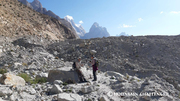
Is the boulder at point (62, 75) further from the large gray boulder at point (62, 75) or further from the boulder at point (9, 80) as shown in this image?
the boulder at point (9, 80)

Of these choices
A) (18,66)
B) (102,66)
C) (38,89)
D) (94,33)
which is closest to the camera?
(38,89)

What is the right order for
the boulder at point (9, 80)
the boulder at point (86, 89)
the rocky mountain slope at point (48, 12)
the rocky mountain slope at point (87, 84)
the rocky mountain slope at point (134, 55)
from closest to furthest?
1. the rocky mountain slope at point (87, 84)
2. the boulder at point (9, 80)
3. the boulder at point (86, 89)
4. the rocky mountain slope at point (134, 55)
5. the rocky mountain slope at point (48, 12)

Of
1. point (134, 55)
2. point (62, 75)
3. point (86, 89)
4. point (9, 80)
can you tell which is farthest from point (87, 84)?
point (134, 55)

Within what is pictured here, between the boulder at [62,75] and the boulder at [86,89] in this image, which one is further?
the boulder at [62,75]

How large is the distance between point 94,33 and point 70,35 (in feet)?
487

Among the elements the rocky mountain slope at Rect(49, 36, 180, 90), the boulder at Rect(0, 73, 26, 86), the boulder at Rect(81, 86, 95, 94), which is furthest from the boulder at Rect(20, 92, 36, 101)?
the rocky mountain slope at Rect(49, 36, 180, 90)

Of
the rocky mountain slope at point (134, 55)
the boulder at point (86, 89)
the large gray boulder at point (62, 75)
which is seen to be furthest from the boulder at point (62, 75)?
the rocky mountain slope at point (134, 55)

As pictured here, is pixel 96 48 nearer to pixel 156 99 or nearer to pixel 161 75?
pixel 161 75

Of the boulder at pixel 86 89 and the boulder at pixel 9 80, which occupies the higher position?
the boulder at pixel 9 80

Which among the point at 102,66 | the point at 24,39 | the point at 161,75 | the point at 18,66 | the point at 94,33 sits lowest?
the point at 161,75

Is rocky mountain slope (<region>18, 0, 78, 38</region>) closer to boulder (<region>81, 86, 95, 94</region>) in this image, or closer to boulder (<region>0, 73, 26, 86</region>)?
boulder (<region>0, 73, 26, 86</region>)

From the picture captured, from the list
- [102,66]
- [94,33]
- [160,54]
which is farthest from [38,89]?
[94,33]

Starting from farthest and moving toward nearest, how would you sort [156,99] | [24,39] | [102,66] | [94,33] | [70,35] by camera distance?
[94,33]
[70,35]
[24,39]
[102,66]
[156,99]

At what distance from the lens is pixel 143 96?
4965mm
